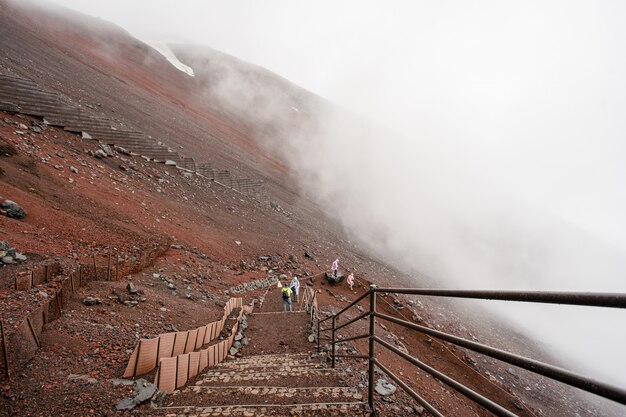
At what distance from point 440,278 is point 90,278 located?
3502cm

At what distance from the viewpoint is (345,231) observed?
102 feet

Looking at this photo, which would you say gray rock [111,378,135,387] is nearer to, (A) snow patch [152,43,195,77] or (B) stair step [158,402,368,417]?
(B) stair step [158,402,368,417]

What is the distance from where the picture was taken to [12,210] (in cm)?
859

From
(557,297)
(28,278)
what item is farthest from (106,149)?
(557,297)

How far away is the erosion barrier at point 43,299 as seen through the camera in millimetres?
3221

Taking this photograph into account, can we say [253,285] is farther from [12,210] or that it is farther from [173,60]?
[173,60]

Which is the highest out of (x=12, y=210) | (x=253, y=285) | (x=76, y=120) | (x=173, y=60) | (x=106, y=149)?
(x=173, y=60)

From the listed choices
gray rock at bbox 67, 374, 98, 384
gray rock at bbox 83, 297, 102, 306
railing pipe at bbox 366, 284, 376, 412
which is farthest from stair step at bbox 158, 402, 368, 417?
gray rock at bbox 83, 297, 102, 306

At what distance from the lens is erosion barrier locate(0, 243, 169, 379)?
3.22 m

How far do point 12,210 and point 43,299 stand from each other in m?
5.66

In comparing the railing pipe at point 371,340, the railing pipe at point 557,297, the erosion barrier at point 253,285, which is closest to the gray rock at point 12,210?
the erosion barrier at point 253,285

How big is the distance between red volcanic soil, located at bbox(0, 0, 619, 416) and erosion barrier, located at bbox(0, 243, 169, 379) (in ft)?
0.43

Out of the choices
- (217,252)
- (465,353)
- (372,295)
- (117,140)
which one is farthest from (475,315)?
(117,140)

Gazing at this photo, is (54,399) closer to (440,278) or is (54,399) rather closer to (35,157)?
(35,157)
